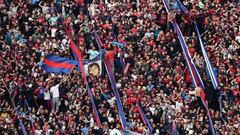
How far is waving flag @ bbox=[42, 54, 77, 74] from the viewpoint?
141 ft

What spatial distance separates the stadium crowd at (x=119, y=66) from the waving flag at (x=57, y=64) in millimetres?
1195

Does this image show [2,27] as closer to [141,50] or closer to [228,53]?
[141,50]

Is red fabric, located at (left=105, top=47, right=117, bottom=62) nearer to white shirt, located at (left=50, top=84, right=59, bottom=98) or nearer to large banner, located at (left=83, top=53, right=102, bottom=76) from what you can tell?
large banner, located at (left=83, top=53, right=102, bottom=76)

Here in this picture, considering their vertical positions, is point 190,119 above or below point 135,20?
below

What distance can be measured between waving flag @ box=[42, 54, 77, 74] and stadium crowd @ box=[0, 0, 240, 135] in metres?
1.19

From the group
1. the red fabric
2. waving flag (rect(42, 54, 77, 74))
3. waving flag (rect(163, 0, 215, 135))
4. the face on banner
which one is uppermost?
waving flag (rect(42, 54, 77, 74))

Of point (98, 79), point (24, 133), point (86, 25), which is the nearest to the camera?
point (24, 133)

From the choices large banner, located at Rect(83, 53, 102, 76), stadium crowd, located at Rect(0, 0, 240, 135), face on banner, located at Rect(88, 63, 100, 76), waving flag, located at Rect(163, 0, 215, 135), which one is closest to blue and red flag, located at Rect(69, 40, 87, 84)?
large banner, located at Rect(83, 53, 102, 76)

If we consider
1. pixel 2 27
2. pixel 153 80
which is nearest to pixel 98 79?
pixel 153 80

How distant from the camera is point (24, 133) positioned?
42094 millimetres

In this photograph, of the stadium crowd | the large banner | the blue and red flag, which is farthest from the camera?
the large banner

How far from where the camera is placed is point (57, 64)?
4325cm

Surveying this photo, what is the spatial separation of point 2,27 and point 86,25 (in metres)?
3.82

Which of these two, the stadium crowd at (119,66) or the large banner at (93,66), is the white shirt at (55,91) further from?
the large banner at (93,66)
